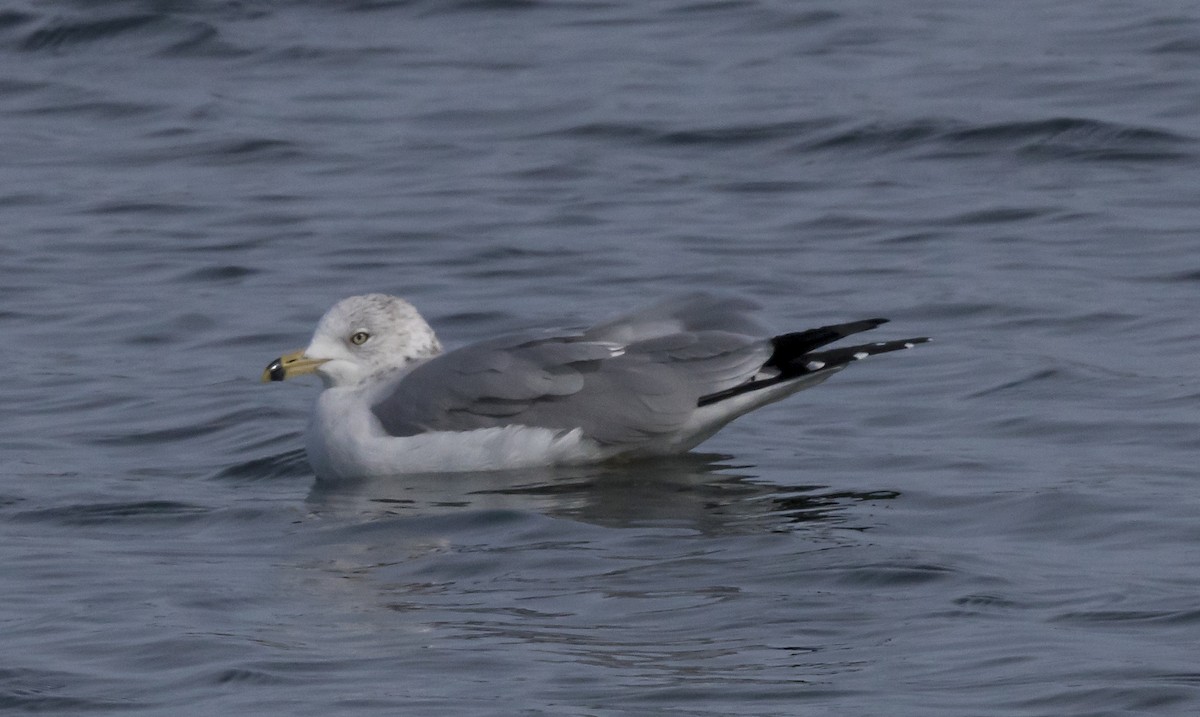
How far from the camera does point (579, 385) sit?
8352 mm

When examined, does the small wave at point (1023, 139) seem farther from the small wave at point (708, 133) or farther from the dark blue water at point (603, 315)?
the small wave at point (708, 133)

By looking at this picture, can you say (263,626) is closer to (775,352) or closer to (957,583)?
(957,583)

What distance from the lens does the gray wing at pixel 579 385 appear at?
832cm

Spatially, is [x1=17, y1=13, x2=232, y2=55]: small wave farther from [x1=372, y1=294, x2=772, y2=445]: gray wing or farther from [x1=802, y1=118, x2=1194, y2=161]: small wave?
[x1=372, y1=294, x2=772, y2=445]: gray wing

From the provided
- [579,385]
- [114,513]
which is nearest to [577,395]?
[579,385]

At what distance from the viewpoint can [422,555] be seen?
7215 mm

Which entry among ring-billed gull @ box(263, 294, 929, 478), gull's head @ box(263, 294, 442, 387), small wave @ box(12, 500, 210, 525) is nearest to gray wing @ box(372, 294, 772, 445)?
ring-billed gull @ box(263, 294, 929, 478)

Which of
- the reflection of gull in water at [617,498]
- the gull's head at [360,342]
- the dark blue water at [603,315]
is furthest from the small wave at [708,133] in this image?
the reflection of gull in water at [617,498]

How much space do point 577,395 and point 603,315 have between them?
2174mm

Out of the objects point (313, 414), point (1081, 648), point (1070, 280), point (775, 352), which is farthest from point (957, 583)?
point (1070, 280)

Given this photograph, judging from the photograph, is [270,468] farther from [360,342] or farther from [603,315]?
[603,315]

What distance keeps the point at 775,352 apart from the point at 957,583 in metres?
2.01

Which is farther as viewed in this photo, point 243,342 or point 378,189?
point 378,189

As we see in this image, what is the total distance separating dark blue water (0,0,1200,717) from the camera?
5.96 meters
